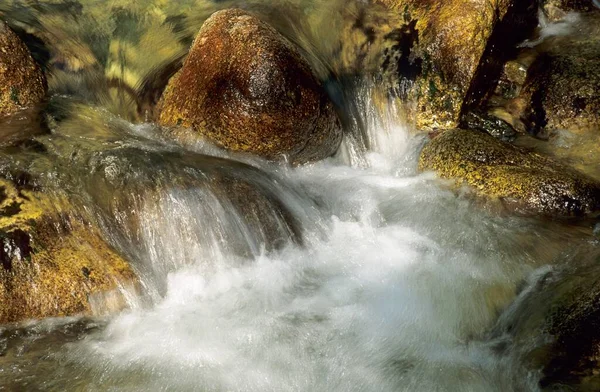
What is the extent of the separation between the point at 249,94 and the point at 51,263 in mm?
2501

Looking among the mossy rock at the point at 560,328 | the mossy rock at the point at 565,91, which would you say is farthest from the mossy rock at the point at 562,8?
→ the mossy rock at the point at 560,328

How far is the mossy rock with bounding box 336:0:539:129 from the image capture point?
728cm

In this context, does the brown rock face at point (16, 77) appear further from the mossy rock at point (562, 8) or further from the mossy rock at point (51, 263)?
the mossy rock at point (562, 8)

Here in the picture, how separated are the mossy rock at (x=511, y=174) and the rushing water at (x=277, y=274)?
0.20 metres

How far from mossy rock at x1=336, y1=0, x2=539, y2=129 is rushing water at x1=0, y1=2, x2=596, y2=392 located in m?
1.13

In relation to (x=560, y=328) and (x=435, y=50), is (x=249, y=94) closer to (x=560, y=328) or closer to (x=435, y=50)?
(x=435, y=50)

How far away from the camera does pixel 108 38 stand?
785 cm

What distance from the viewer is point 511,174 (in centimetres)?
599

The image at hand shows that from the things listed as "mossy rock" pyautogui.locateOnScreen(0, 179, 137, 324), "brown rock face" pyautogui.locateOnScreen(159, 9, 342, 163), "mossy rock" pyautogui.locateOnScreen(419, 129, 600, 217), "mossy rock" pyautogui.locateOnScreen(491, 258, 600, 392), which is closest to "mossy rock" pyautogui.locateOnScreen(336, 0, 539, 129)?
"mossy rock" pyautogui.locateOnScreen(419, 129, 600, 217)

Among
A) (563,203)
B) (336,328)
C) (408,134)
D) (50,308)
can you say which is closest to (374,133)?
(408,134)


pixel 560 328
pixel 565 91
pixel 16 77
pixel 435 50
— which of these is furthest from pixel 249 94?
pixel 565 91

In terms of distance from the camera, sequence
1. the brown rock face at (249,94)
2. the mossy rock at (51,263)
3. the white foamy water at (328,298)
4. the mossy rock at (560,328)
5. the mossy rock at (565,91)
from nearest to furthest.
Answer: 1. the mossy rock at (560,328)
2. the white foamy water at (328,298)
3. the mossy rock at (51,263)
4. the brown rock face at (249,94)
5. the mossy rock at (565,91)

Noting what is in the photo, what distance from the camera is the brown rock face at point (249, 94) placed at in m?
6.14

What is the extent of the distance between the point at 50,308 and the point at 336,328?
7.18 feet
